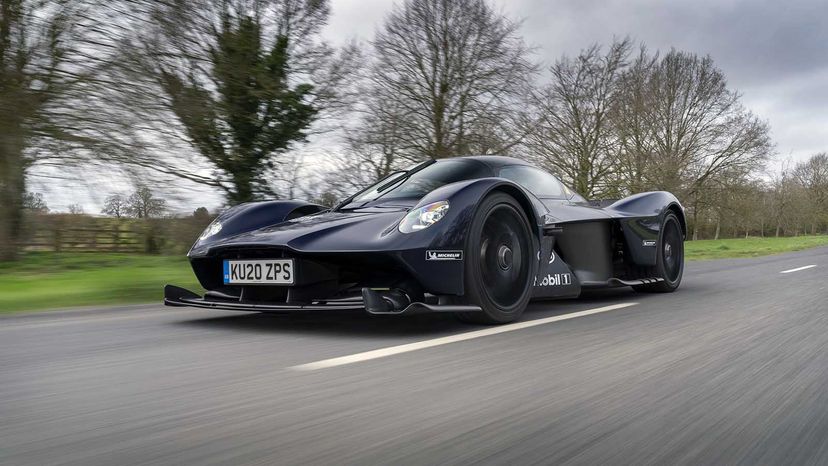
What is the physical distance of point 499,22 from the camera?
1931 cm

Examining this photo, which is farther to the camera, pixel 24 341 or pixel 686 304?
pixel 686 304

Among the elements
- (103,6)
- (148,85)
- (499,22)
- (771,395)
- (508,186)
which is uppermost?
(499,22)

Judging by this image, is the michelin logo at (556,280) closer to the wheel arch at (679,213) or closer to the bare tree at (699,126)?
the wheel arch at (679,213)

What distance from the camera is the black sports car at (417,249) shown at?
140 inches

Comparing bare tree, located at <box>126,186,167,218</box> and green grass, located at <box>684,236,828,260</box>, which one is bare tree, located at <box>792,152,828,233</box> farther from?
bare tree, located at <box>126,186,167,218</box>

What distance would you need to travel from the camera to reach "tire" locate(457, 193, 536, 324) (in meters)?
3.75

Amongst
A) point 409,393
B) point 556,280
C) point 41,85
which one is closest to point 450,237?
point 556,280

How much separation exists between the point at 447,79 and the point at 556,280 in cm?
1441

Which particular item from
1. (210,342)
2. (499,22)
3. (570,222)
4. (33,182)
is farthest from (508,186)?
(499,22)

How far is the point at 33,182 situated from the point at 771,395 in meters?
7.32

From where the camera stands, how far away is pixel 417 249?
11.5ft

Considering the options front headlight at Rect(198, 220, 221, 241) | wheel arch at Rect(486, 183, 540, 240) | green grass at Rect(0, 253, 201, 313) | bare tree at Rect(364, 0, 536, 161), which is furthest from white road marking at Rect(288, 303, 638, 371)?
bare tree at Rect(364, 0, 536, 161)

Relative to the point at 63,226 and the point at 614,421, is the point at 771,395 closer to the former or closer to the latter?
the point at 614,421

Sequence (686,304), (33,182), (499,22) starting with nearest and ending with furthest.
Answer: (686,304) < (33,182) < (499,22)
